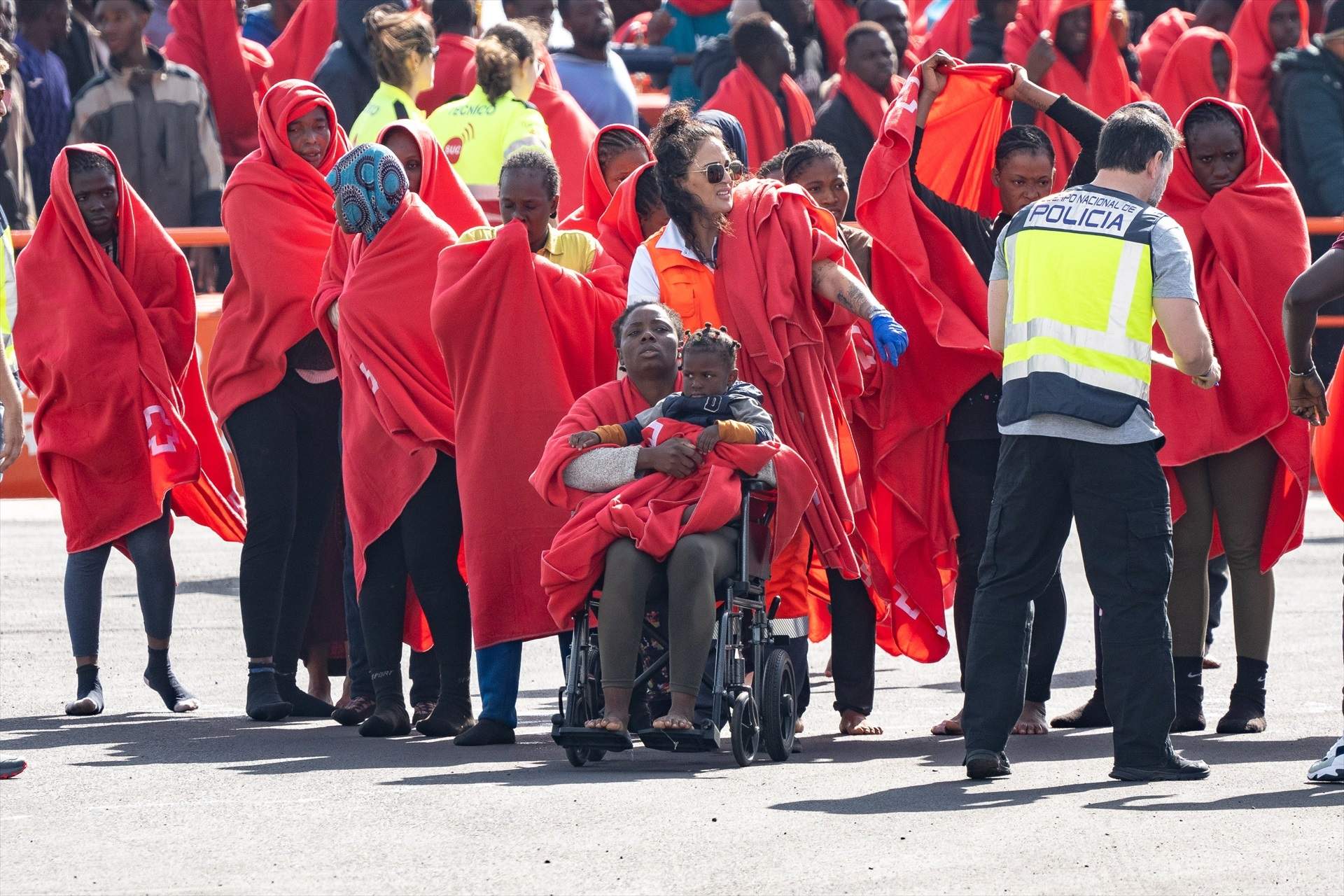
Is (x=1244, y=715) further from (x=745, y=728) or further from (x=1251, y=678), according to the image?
(x=745, y=728)

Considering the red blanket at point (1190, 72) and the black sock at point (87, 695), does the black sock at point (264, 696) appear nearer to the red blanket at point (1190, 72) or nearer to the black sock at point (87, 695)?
the black sock at point (87, 695)

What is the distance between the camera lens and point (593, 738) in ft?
24.0

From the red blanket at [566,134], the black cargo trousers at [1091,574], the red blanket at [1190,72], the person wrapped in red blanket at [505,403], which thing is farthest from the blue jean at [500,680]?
the red blanket at [1190,72]

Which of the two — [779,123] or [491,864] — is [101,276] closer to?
[491,864]

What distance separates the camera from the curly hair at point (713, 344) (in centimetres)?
760

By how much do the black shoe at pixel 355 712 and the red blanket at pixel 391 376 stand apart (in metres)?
0.53

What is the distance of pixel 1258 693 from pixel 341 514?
360 cm

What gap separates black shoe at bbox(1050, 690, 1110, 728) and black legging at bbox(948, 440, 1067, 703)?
0.14 meters

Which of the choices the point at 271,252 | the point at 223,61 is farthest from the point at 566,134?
the point at 271,252

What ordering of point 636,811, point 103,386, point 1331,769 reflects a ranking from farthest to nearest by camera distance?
point 103,386
point 1331,769
point 636,811

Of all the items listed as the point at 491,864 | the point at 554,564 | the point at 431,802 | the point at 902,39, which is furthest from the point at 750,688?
the point at 902,39

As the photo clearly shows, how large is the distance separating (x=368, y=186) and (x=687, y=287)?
1246 mm

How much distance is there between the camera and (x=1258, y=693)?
8469 millimetres

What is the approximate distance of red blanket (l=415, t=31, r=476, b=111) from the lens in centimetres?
1387
